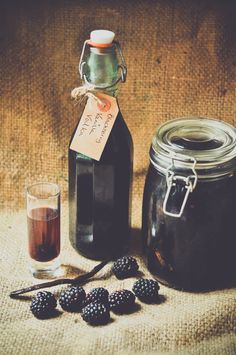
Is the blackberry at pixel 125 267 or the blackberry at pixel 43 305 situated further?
the blackberry at pixel 125 267

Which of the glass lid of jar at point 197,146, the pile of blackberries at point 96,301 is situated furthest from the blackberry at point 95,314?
the glass lid of jar at point 197,146

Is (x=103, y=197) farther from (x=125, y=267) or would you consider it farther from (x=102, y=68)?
(x=102, y=68)

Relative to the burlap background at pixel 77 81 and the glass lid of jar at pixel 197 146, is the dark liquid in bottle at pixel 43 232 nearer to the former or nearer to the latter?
the burlap background at pixel 77 81

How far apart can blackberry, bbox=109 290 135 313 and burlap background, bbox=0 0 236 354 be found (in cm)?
7

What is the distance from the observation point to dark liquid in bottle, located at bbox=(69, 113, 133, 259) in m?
1.23

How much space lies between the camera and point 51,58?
1375 mm

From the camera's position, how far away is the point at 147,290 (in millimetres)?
1146

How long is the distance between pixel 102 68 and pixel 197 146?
0.67 ft

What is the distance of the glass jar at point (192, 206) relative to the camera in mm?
1104

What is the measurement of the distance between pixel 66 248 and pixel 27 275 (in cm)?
11

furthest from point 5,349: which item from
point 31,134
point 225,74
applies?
point 225,74

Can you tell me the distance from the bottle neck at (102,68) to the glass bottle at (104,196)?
2cm

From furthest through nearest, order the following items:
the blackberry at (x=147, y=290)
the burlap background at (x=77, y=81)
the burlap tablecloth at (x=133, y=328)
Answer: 1. the burlap background at (x=77, y=81)
2. the blackberry at (x=147, y=290)
3. the burlap tablecloth at (x=133, y=328)

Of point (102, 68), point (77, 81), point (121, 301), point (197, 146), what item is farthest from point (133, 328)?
point (77, 81)
